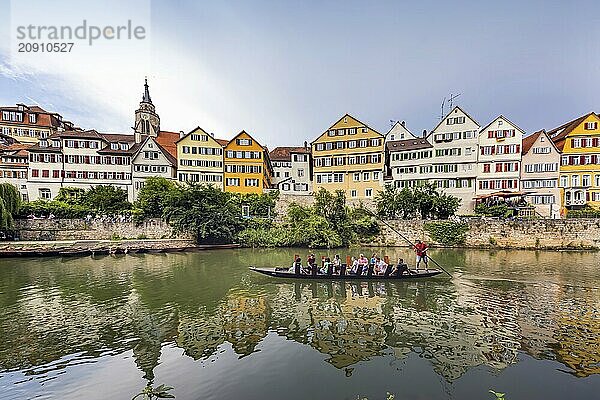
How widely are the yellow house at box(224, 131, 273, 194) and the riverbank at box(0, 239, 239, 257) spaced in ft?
52.1

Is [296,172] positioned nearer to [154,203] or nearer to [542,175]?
[154,203]

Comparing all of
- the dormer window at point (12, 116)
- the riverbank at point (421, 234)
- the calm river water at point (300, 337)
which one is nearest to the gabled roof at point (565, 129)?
the riverbank at point (421, 234)

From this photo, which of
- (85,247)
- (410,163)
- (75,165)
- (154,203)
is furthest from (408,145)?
(75,165)

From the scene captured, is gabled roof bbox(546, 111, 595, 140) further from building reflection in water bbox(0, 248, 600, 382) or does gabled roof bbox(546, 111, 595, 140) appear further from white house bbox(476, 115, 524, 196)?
building reflection in water bbox(0, 248, 600, 382)

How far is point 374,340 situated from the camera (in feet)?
38.0

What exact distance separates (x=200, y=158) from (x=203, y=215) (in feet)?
52.2

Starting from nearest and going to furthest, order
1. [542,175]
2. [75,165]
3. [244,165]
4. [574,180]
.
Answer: [574,180], [542,175], [75,165], [244,165]

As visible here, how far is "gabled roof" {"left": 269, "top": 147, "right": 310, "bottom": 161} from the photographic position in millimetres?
55969

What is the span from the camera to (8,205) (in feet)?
106

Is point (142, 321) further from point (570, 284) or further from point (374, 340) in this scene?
point (570, 284)

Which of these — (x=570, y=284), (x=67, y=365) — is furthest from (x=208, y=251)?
(x=570, y=284)

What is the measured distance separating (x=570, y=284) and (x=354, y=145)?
1287 inches

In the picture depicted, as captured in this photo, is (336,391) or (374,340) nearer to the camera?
(336,391)

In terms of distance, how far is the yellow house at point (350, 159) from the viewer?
48062 mm
